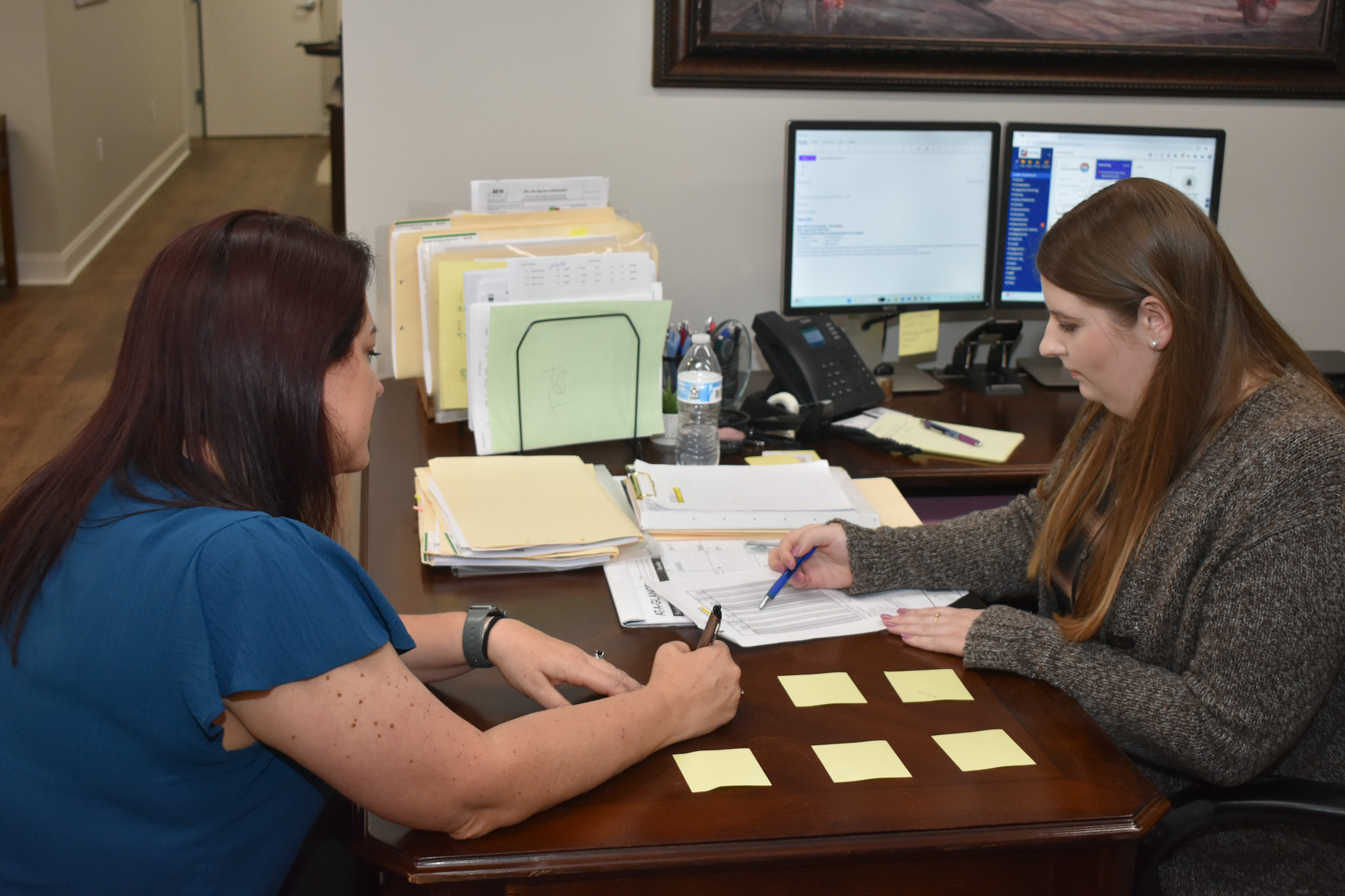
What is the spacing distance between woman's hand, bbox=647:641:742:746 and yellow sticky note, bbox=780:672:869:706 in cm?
7

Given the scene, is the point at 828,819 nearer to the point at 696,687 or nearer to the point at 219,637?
the point at 696,687

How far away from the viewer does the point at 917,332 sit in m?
2.52

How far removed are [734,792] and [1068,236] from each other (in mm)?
783

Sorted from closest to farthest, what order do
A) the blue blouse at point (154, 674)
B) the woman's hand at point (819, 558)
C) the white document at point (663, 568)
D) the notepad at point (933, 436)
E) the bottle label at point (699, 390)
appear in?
the blue blouse at point (154, 674) → the white document at point (663, 568) → the woman's hand at point (819, 558) → the bottle label at point (699, 390) → the notepad at point (933, 436)

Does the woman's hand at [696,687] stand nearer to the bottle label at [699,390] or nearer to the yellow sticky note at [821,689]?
the yellow sticky note at [821,689]

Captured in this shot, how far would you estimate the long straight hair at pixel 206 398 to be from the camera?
39.3 inches

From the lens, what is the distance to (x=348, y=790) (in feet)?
3.15

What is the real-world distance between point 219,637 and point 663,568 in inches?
29.1

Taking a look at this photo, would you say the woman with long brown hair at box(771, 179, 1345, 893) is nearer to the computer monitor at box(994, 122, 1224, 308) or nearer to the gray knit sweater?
the gray knit sweater

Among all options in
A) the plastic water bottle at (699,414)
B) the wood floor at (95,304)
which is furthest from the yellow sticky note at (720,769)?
the wood floor at (95,304)

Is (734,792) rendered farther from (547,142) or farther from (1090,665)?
(547,142)

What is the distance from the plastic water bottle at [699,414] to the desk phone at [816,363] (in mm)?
227

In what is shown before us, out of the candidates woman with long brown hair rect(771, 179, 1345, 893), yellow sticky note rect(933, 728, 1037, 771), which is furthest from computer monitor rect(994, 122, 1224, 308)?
yellow sticky note rect(933, 728, 1037, 771)

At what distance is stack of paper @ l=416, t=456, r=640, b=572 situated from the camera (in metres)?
1.55
